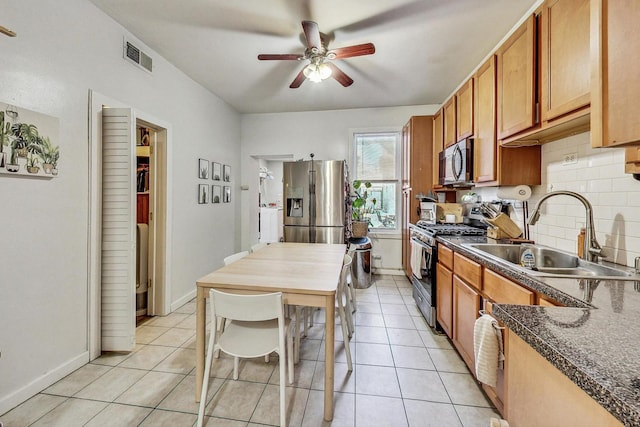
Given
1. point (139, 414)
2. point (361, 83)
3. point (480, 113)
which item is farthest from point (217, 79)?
point (139, 414)

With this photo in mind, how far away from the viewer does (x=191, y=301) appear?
11.0ft

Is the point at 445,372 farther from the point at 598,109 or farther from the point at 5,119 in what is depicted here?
the point at 5,119

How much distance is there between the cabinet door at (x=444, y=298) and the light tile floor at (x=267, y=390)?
19 cm

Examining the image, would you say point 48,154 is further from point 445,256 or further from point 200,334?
point 445,256

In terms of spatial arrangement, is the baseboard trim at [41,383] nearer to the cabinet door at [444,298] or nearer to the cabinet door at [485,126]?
the cabinet door at [444,298]

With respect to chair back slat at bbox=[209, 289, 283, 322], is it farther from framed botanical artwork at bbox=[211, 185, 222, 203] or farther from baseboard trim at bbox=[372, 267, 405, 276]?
baseboard trim at bbox=[372, 267, 405, 276]

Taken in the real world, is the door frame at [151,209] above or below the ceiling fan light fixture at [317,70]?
below

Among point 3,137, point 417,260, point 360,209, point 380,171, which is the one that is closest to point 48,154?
point 3,137

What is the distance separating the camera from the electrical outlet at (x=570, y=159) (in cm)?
175

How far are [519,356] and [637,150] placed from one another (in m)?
1.02

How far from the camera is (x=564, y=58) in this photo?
4.91 ft

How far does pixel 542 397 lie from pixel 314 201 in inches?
135

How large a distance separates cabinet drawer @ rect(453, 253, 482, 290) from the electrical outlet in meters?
0.91

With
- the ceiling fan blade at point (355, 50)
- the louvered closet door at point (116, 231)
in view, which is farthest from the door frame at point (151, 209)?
the ceiling fan blade at point (355, 50)
